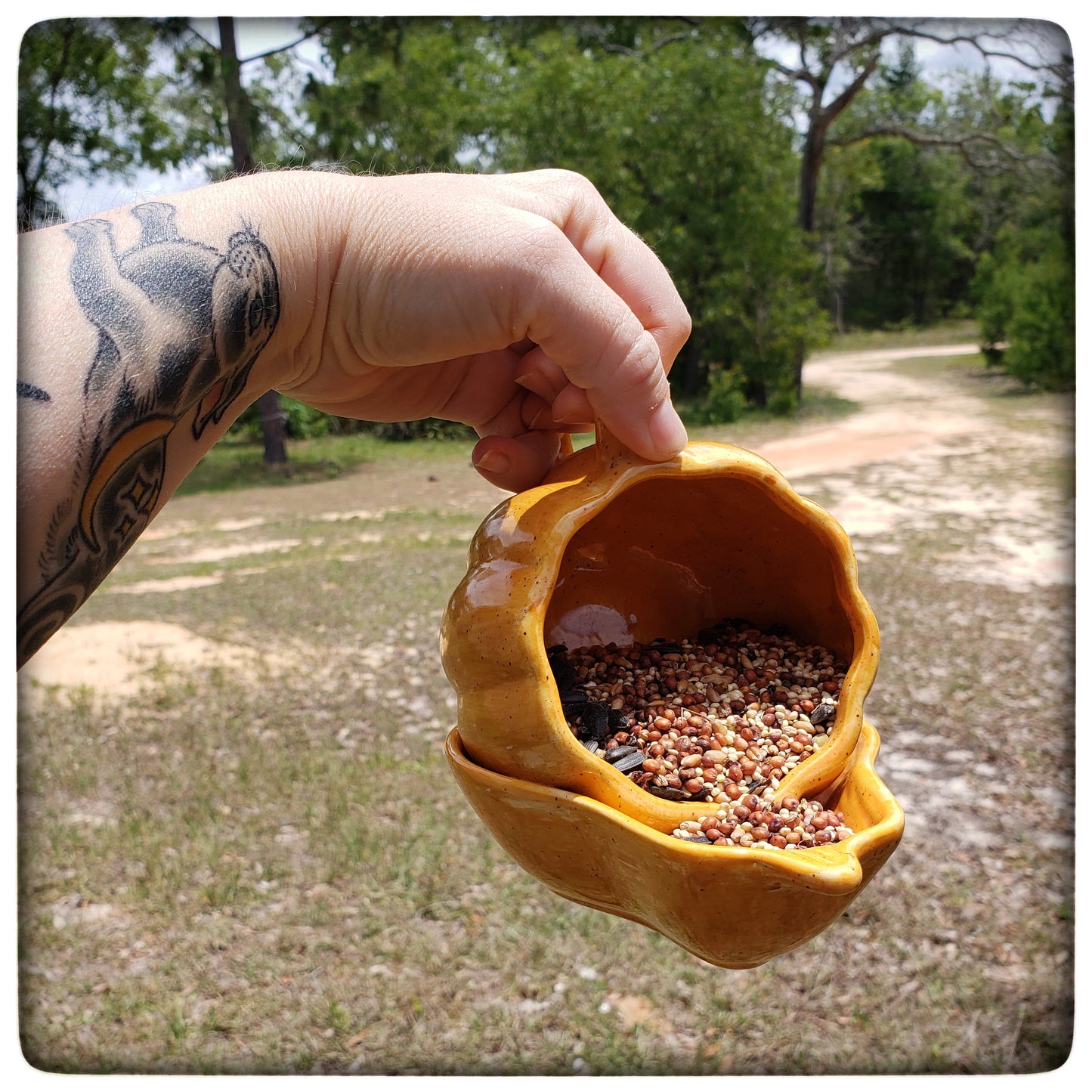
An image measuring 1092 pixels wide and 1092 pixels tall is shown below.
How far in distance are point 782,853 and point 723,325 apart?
13.3 metres

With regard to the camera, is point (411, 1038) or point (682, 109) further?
point (682, 109)

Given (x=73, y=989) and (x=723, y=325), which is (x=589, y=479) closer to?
(x=73, y=989)

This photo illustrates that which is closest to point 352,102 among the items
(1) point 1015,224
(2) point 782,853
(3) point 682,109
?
(3) point 682,109

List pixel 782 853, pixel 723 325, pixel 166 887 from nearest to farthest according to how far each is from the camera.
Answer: pixel 782 853
pixel 166 887
pixel 723 325

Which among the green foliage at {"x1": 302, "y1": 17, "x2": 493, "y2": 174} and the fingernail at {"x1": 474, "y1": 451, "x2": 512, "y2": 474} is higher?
the green foliage at {"x1": 302, "y1": 17, "x2": 493, "y2": 174}

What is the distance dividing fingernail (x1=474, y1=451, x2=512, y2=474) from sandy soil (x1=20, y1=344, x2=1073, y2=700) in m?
4.01

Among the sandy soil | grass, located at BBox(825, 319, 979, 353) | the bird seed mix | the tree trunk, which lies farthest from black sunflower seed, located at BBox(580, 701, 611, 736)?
grass, located at BBox(825, 319, 979, 353)

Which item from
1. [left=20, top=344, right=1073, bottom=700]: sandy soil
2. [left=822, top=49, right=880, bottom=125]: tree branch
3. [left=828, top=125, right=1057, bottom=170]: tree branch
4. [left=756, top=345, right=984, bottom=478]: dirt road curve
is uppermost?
[left=822, top=49, right=880, bottom=125]: tree branch

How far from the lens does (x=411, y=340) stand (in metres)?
1.37

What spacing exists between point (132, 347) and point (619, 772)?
77cm

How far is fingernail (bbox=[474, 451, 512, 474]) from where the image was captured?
1537 mm

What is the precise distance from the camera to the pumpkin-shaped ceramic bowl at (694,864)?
3.47 feet

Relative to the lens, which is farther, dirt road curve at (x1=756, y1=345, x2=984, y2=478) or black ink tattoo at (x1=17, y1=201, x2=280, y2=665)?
dirt road curve at (x1=756, y1=345, x2=984, y2=478)

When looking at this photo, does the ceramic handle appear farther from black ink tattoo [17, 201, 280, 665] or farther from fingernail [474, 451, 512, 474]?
black ink tattoo [17, 201, 280, 665]
